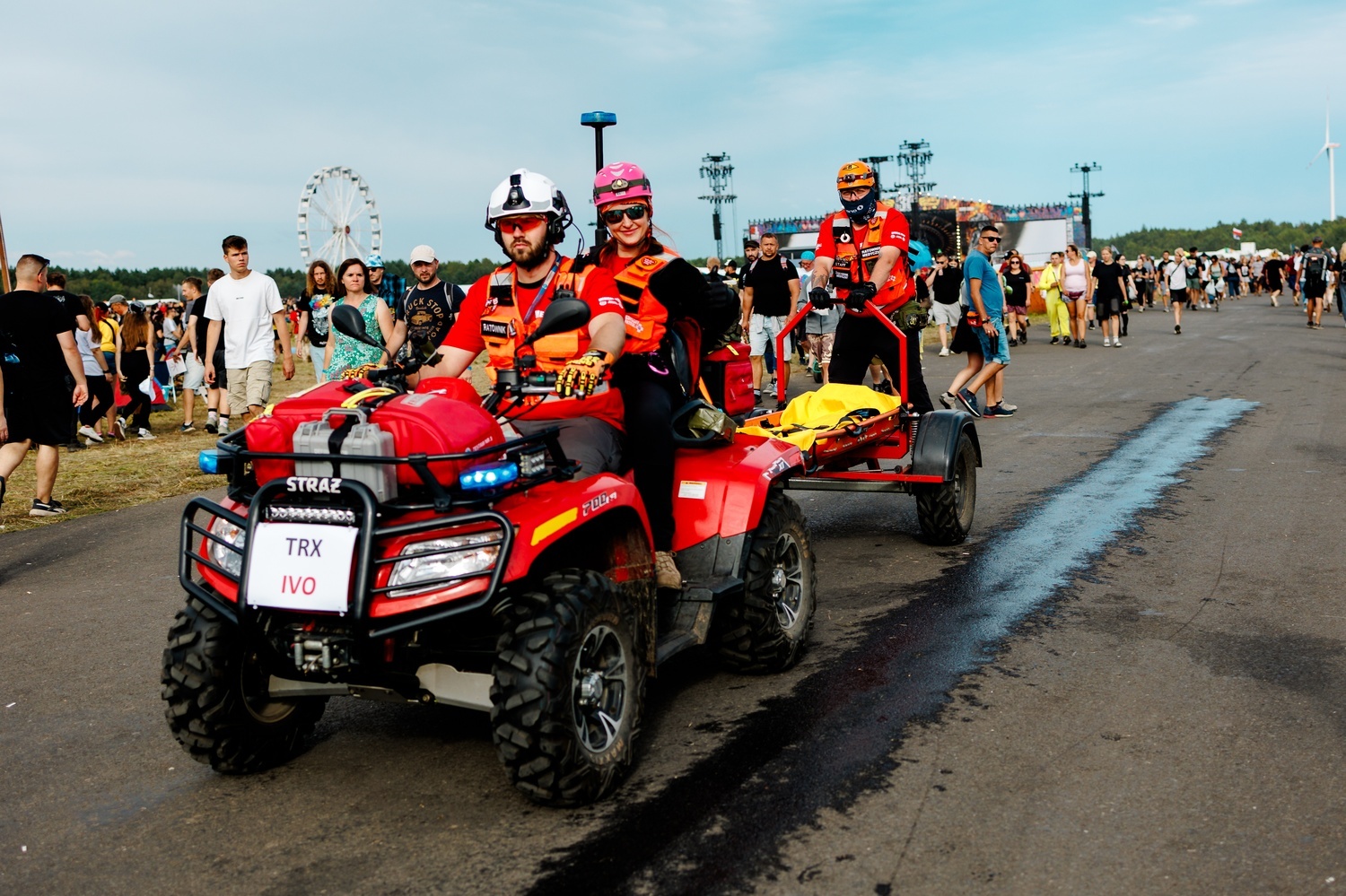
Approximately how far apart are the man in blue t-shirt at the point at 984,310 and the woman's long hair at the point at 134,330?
10.2 m

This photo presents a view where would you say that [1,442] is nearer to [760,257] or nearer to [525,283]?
[525,283]

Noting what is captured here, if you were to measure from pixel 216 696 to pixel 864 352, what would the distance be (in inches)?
219

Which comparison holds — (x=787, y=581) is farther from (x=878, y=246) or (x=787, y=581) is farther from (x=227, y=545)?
(x=878, y=246)

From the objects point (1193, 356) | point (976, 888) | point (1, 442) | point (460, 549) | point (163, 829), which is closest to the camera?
point (976, 888)

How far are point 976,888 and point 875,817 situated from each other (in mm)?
522

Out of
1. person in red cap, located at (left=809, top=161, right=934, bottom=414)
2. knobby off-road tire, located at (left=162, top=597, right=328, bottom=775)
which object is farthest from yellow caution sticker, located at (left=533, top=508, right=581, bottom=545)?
person in red cap, located at (left=809, top=161, right=934, bottom=414)

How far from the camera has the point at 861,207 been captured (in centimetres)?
904

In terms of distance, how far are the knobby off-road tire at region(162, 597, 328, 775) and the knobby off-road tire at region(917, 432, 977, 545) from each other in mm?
4313

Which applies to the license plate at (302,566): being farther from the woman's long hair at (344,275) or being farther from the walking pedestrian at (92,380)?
the walking pedestrian at (92,380)

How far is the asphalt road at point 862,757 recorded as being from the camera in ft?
12.4

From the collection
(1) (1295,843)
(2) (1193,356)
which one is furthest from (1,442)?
(2) (1193,356)

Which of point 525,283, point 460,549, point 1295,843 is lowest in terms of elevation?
point 1295,843

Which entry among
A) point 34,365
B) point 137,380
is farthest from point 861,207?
point 137,380

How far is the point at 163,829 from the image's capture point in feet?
13.7
